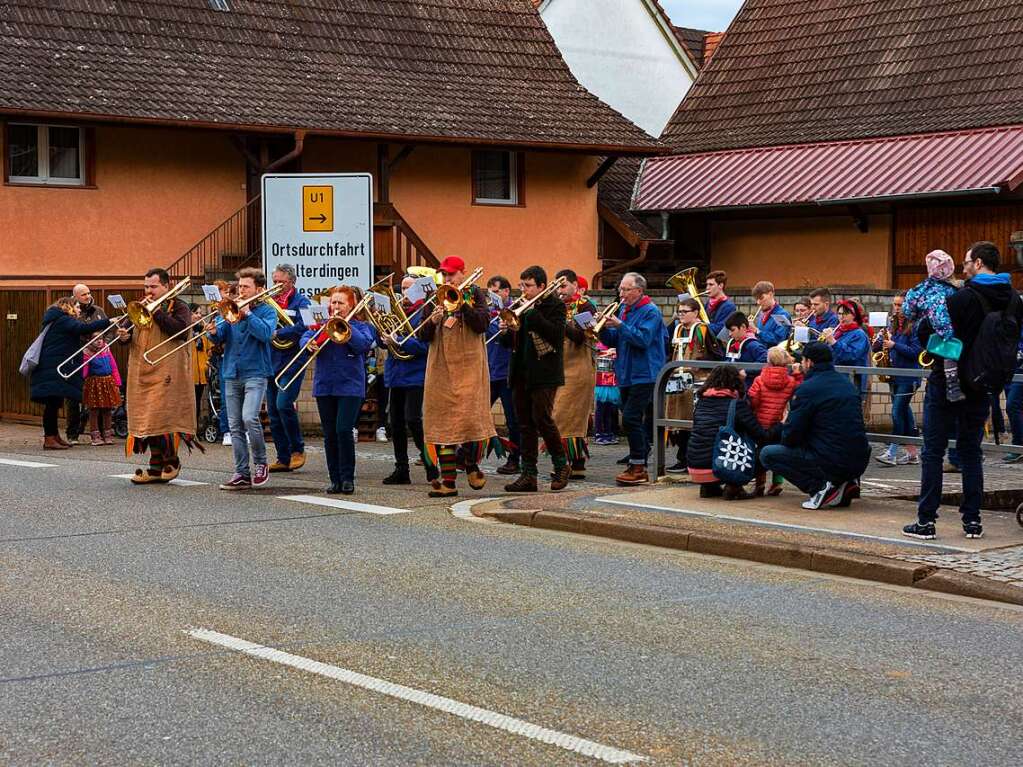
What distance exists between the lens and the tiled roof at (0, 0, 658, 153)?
82.9 feet

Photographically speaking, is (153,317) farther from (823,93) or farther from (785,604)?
(823,93)

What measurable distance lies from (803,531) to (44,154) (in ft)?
58.1

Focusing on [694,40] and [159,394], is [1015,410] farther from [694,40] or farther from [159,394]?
[694,40]

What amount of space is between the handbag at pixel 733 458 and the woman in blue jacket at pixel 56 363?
9242 millimetres

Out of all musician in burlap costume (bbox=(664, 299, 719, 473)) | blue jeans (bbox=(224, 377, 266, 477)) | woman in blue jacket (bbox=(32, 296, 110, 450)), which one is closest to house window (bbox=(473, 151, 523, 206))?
woman in blue jacket (bbox=(32, 296, 110, 450))

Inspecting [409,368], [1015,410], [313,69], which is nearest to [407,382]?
[409,368]

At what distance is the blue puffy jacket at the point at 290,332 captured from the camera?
48.9 feet

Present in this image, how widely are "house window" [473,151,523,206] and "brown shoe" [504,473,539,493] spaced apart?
55.5ft

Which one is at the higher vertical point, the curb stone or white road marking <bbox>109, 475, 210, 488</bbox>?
white road marking <bbox>109, 475, 210, 488</bbox>

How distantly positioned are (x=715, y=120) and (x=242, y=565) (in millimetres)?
25009

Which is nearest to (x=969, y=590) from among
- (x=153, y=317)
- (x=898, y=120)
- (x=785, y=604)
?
(x=785, y=604)

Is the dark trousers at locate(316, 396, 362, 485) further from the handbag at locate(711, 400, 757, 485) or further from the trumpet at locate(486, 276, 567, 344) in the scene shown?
the handbag at locate(711, 400, 757, 485)

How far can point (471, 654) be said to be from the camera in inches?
301

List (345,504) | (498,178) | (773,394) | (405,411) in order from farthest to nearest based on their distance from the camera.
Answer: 1. (498,178)
2. (405,411)
3. (345,504)
4. (773,394)
